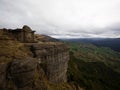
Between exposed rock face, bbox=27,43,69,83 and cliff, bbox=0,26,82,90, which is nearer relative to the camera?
cliff, bbox=0,26,82,90

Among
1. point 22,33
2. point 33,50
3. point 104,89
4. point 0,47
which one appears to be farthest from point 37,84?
point 104,89

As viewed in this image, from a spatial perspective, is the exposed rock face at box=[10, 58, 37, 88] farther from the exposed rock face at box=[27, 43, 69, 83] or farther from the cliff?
the exposed rock face at box=[27, 43, 69, 83]

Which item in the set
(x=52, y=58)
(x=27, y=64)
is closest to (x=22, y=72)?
(x=27, y=64)

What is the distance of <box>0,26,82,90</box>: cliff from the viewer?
33.2 metres

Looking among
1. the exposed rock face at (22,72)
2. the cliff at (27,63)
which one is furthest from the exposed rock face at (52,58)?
the exposed rock face at (22,72)

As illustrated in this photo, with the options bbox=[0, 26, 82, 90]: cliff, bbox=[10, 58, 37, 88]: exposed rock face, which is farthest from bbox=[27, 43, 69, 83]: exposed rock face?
bbox=[10, 58, 37, 88]: exposed rock face

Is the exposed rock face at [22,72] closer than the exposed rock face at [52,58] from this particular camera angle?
Yes

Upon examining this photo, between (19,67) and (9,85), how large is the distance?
15.8 ft

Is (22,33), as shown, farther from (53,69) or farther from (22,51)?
(53,69)

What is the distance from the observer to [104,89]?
116 m

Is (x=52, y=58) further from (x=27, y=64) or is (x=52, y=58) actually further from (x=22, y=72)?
(x=22, y=72)

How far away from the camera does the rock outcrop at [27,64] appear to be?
33.2m

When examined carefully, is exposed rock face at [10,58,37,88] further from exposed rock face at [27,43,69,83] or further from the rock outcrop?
exposed rock face at [27,43,69,83]

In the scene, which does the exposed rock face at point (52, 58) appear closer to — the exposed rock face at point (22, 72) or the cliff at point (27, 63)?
the cliff at point (27, 63)
